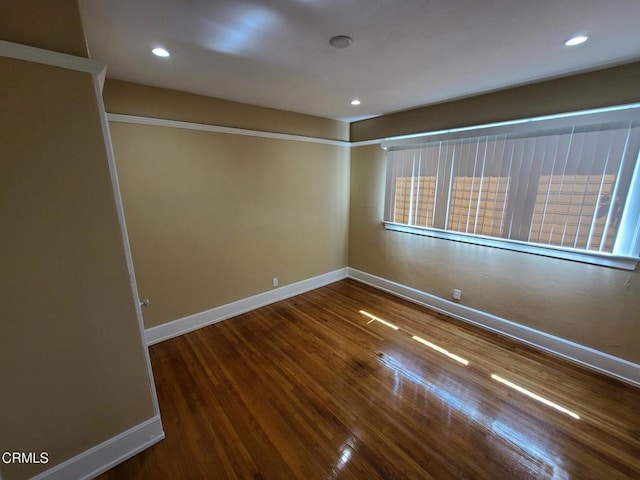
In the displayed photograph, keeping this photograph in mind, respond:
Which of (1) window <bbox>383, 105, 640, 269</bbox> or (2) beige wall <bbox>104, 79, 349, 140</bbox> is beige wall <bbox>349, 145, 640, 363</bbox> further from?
(2) beige wall <bbox>104, 79, 349, 140</bbox>

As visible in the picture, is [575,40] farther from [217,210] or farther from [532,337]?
[217,210]

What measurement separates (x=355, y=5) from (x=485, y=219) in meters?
2.41

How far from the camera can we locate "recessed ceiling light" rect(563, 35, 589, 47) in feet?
5.12

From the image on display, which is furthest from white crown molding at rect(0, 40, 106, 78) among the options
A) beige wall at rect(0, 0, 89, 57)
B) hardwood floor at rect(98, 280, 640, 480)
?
hardwood floor at rect(98, 280, 640, 480)

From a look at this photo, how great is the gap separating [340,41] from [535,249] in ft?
8.35

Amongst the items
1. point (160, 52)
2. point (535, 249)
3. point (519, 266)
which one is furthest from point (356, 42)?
point (519, 266)

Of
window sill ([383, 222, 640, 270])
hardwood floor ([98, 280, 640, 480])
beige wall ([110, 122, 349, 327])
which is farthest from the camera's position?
beige wall ([110, 122, 349, 327])

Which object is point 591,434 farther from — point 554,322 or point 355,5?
point 355,5

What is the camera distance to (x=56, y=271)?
4.08 ft

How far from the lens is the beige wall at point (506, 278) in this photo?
219 centimetres

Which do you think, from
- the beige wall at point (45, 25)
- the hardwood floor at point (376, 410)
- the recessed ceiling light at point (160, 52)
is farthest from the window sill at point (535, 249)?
the beige wall at point (45, 25)

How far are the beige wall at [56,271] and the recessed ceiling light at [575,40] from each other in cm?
265

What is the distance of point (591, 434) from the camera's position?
1.72 metres

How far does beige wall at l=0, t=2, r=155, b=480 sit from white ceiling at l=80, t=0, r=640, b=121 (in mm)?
553
